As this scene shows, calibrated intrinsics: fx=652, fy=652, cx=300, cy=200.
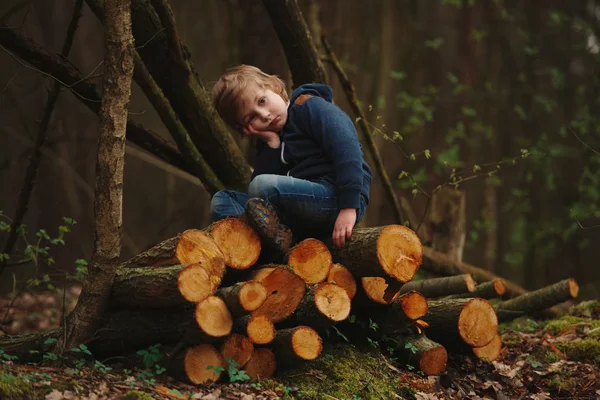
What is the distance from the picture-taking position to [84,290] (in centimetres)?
376

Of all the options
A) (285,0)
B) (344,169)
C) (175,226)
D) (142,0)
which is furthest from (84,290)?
(175,226)

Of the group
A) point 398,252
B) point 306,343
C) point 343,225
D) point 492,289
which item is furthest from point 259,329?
point 492,289

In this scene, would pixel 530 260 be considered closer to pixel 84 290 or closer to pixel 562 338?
pixel 562 338

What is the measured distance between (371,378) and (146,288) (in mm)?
1423

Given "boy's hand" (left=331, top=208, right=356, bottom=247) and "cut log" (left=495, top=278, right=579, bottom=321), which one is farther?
"cut log" (left=495, top=278, right=579, bottom=321)

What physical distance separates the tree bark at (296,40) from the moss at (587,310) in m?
3.18

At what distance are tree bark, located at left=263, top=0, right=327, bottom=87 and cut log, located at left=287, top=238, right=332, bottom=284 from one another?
2418 mm

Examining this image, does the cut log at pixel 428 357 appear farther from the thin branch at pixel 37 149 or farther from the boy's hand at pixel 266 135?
the thin branch at pixel 37 149

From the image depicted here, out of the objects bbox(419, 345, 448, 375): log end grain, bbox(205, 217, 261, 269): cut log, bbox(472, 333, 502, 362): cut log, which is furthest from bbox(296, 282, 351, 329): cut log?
bbox(472, 333, 502, 362): cut log

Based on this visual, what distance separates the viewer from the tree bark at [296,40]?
5457 millimetres

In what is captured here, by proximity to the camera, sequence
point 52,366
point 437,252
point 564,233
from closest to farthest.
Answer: point 52,366 < point 437,252 < point 564,233

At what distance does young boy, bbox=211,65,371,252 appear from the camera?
3785 mm

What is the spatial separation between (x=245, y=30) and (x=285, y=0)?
142 cm

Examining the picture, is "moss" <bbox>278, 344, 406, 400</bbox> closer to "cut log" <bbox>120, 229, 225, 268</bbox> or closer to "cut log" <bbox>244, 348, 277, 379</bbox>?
"cut log" <bbox>244, 348, 277, 379</bbox>
